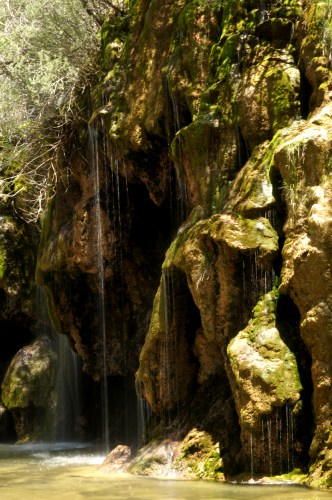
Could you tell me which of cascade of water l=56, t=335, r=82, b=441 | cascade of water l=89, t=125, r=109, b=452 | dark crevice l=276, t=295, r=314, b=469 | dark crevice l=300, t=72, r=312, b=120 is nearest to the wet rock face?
cascade of water l=56, t=335, r=82, b=441

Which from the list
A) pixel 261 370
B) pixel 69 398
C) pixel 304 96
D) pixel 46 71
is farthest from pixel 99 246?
pixel 261 370

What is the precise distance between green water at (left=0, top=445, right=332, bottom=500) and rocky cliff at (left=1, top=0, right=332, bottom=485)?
576 mm

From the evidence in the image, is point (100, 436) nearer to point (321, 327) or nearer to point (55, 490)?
point (55, 490)

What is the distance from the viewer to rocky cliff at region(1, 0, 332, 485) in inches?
360

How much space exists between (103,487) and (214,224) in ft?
11.4

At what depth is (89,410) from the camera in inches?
723

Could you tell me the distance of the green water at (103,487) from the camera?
27.2 ft

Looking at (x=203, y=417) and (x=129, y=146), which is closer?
(x=203, y=417)

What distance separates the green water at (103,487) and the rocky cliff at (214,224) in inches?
22.7

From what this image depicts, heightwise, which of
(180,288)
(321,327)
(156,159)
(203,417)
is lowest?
(203,417)

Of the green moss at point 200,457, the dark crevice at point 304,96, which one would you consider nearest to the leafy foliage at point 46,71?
the dark crevice at point 304,96

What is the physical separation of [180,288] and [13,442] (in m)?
9.51

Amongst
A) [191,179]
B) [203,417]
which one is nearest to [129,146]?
[191,179]

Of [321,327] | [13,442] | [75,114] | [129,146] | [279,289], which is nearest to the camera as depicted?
[321,327]
